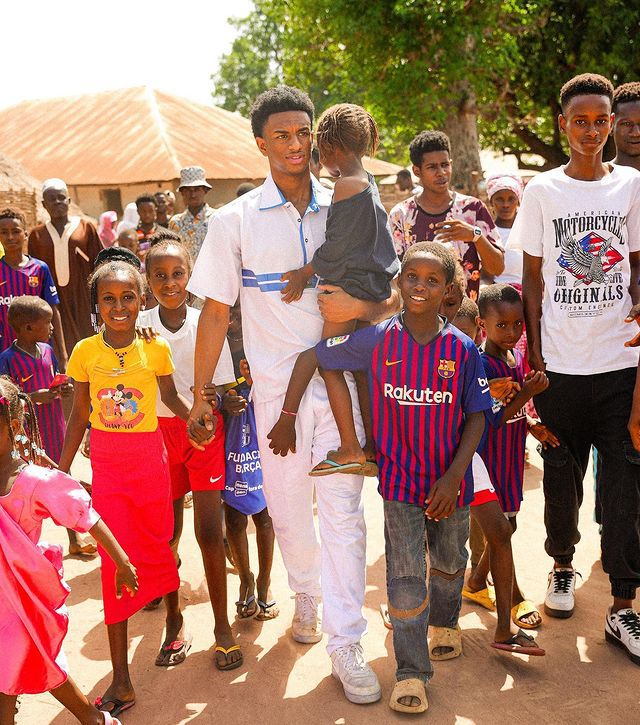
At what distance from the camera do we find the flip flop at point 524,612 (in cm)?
387

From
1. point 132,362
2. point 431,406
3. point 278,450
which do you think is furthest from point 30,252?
point 431,406

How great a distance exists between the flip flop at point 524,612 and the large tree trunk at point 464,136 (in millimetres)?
13475

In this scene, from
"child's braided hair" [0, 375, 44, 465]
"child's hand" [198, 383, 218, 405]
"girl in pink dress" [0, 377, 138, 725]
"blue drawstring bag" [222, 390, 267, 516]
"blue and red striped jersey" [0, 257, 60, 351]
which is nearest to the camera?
"girl in pink dress" [0, 377, 138, 725]

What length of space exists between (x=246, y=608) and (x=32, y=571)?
5.00 feet

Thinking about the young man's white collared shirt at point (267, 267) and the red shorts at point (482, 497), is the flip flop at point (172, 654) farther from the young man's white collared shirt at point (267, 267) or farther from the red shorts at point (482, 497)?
the red shorts at point (482, 497)

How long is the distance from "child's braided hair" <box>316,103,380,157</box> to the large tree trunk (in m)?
13.5

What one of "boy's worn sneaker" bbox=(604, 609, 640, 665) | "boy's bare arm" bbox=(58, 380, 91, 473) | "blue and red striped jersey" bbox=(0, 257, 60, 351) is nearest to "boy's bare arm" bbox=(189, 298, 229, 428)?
"boy's bare arm" bbox=(58, 380, 91, 473)

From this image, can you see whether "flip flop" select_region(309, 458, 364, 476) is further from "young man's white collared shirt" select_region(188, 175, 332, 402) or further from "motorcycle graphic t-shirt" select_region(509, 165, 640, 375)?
"motorcycle graphic t-shirt" select_region(509, 165, 640, 375)

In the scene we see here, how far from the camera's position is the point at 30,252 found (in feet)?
24.8

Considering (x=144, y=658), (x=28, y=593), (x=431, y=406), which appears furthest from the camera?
(x=144, y=658)

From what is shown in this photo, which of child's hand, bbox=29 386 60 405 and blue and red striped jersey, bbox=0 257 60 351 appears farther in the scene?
blue and red striped jersey, bbox=0 257 60 351

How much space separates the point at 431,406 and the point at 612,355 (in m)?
1.00

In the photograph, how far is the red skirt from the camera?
3.50m

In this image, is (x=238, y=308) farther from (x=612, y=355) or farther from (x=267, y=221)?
(x=612, y=355)
